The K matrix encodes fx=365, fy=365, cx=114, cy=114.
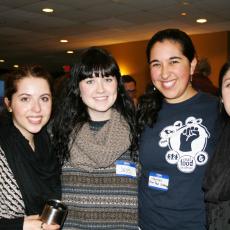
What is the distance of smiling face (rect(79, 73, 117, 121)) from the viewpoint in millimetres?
2102

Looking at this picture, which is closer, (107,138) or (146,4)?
(107,138)

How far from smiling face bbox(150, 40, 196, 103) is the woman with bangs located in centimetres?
26

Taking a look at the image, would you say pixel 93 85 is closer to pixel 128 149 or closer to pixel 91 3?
pixel 128 149

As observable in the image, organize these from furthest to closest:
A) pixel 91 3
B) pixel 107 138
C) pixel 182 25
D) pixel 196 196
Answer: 1. pixel 182 25
2. pixel 91 3
3. pixel 107 138
4. pixel 196 196

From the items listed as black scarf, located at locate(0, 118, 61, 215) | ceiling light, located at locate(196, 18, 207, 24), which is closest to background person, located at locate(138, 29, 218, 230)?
black scarf, located at locate(0, 118, 61, 215)

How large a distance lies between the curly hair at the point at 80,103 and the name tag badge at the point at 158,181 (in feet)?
0.54

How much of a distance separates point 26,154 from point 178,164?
82 centimetres

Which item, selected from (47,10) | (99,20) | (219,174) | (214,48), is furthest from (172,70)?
(214,48)

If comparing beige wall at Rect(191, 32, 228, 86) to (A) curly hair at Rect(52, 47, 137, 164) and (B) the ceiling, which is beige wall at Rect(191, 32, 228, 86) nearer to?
(B) the ceiling

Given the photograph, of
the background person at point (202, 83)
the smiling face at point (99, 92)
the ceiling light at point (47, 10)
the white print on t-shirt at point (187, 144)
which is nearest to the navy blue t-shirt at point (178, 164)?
the white print on t-shirt at point (187, 144)

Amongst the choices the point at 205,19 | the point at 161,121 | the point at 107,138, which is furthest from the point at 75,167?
the point at 205,19

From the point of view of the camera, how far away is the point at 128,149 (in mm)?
2137

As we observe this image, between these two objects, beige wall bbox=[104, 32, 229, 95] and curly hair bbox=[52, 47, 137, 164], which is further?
beige wall bbox=[104, 32, 229, 95]

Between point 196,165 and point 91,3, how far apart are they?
509 centimetres
